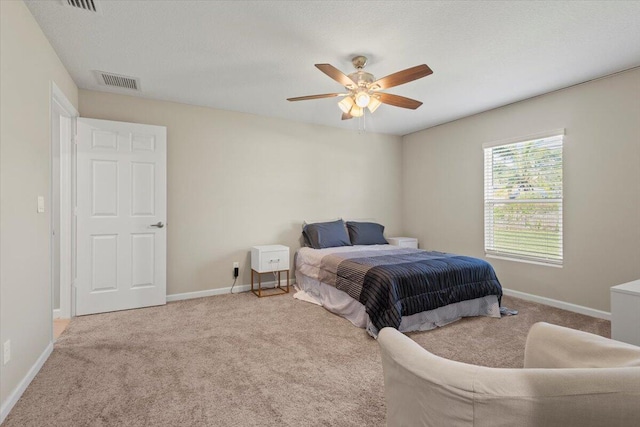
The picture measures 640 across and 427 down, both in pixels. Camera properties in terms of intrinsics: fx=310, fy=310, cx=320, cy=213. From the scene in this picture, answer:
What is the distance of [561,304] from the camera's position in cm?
358

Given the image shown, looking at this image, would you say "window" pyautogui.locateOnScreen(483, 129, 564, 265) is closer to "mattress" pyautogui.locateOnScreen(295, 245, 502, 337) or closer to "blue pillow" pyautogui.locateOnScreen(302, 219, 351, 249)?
"mattress" pyautogui.locateOnScreen(295, 245, 502, 337)

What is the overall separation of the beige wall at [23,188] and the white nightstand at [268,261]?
2.12 metres

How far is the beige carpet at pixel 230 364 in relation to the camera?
1.78 metres

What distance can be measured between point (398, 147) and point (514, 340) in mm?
3894

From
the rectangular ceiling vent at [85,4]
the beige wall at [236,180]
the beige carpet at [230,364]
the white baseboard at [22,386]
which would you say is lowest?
the beige carpet at [230,364]

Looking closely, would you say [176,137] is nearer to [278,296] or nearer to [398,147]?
[278,296]

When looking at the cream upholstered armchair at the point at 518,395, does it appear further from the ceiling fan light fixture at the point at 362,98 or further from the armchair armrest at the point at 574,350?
the ceiling fan light fixture at the point at 362,98

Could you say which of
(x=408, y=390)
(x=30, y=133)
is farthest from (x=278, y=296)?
(x=408, y=390)

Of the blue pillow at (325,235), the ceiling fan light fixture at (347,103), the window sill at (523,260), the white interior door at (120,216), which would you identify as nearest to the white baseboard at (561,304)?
the window sill at (523,260)

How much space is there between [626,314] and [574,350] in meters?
1.40

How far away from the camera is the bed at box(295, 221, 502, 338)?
9.23 ft

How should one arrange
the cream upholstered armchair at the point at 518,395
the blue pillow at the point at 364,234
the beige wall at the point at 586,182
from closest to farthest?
the cream upholstered armchair at the point at 518,395 < the beige wall at the point at 586,182 < the blue pillow at the point at 364,234

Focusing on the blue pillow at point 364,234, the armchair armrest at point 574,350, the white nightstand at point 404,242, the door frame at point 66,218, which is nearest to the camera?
the armchair armrest at point 574,350

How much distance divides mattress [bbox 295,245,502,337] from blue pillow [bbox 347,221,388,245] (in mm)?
996
